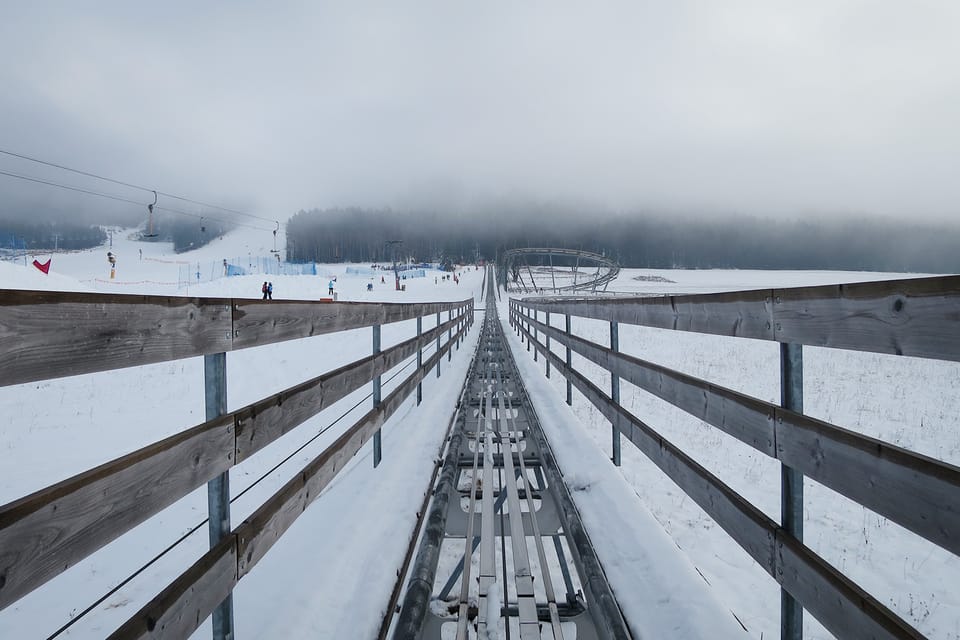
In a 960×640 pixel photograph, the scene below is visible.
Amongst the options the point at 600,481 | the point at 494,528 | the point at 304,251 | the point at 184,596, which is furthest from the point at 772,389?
the point at 304,251

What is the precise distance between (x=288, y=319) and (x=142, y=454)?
101cm

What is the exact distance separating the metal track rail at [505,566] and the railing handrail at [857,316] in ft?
4.87

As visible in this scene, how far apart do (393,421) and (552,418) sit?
6.37ft

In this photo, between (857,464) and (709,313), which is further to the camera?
(709,313)

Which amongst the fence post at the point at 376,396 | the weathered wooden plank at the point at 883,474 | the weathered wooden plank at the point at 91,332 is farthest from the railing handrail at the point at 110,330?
the weathered wooden plank at the point at 883,474

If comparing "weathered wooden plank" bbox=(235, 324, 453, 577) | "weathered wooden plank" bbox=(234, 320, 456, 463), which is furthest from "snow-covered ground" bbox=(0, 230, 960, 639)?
"weathered wooden plank" bbox=(234, 320, 456, 463)

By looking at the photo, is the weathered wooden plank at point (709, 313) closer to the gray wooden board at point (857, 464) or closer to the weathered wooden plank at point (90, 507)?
the gray wooden board at point (857, 464)

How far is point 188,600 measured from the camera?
4.61 feet

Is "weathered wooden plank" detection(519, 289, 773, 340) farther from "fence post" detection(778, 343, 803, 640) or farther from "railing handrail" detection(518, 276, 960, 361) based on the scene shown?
"fence post" detection(778, 343, 803, 640)

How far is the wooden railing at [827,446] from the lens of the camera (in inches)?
45.6

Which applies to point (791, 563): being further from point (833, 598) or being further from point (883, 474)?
point (883, 474)

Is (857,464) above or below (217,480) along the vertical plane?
above

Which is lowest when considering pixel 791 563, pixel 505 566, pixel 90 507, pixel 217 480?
pixel 505 566

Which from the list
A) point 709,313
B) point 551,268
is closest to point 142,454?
point 709,313
